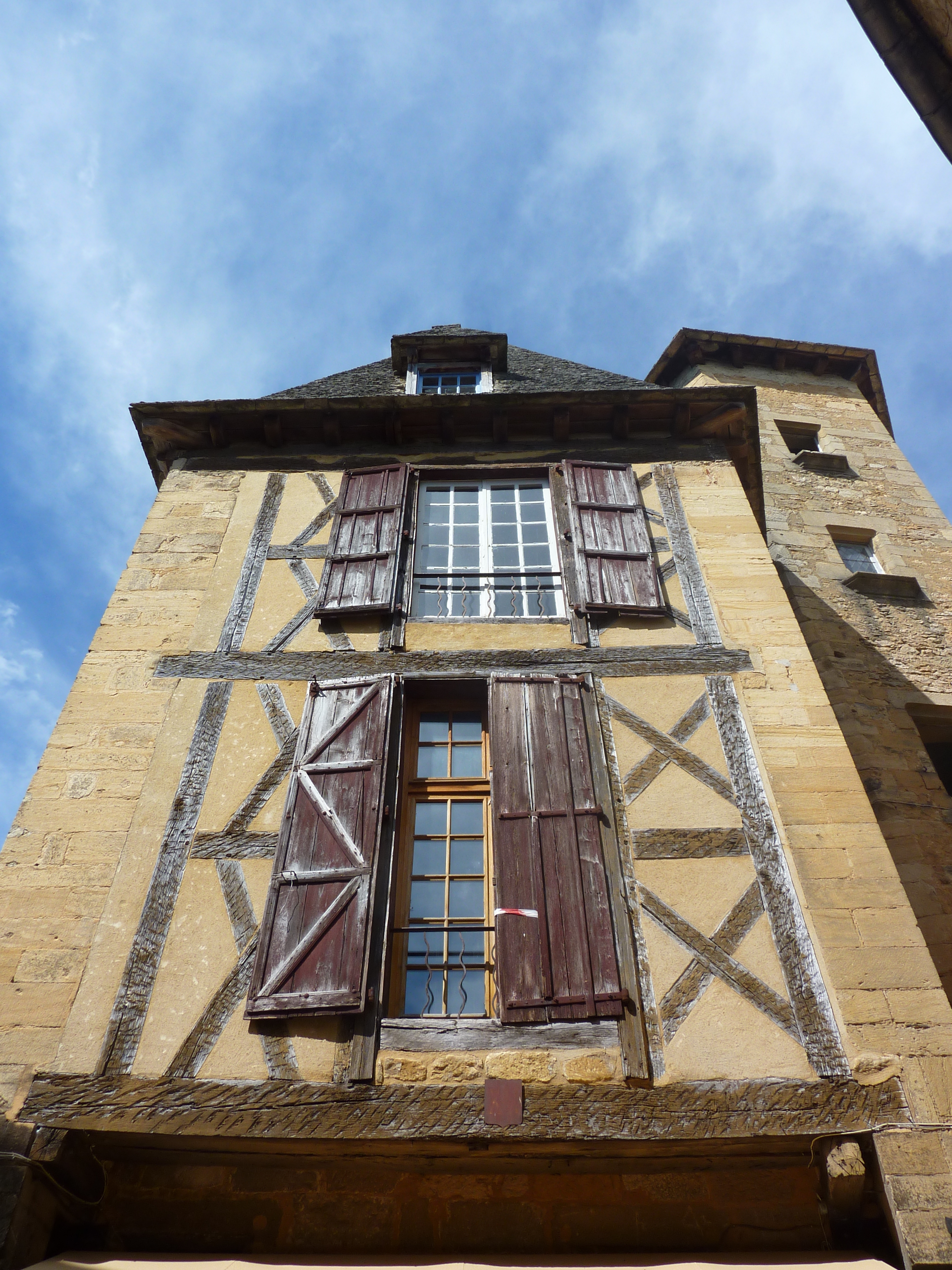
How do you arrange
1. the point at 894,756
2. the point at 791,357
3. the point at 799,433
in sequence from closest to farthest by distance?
the point at 894,756, the point at 799,433, the point at 791,357

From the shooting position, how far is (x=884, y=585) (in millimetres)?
8344

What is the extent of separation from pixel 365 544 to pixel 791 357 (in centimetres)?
884

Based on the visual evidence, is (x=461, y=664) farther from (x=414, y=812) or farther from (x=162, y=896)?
(x=162, y=896)

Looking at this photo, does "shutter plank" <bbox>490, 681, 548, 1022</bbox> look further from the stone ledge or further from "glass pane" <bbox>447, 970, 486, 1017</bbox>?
the stone ledge

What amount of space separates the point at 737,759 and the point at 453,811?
1.54 m

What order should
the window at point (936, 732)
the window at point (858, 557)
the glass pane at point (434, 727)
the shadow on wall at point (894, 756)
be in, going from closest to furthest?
the glass pane at point (434, 727), the shadow on wall at point (894, 756), the window at point (936, 732), the window at point (858, 557)

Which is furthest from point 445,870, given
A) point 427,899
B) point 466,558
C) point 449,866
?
point 466,558

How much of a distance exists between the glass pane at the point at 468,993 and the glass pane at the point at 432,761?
1.15m

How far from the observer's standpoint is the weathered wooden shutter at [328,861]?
3.76 m

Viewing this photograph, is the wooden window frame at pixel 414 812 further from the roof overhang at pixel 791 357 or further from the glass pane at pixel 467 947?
the roof overhang at pixel 791 357

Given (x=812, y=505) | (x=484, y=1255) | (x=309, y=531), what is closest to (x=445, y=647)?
(x=309, y=531)

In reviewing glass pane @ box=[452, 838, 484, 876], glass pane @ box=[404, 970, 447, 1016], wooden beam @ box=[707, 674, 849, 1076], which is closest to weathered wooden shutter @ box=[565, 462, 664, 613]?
wooden beam @ box=[707, 674, 849, 1076]

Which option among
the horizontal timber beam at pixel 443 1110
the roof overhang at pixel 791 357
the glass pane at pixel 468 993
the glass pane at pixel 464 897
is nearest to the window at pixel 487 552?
the glass pane at pixel 464 897

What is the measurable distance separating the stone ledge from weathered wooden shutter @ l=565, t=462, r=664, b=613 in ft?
10.4
